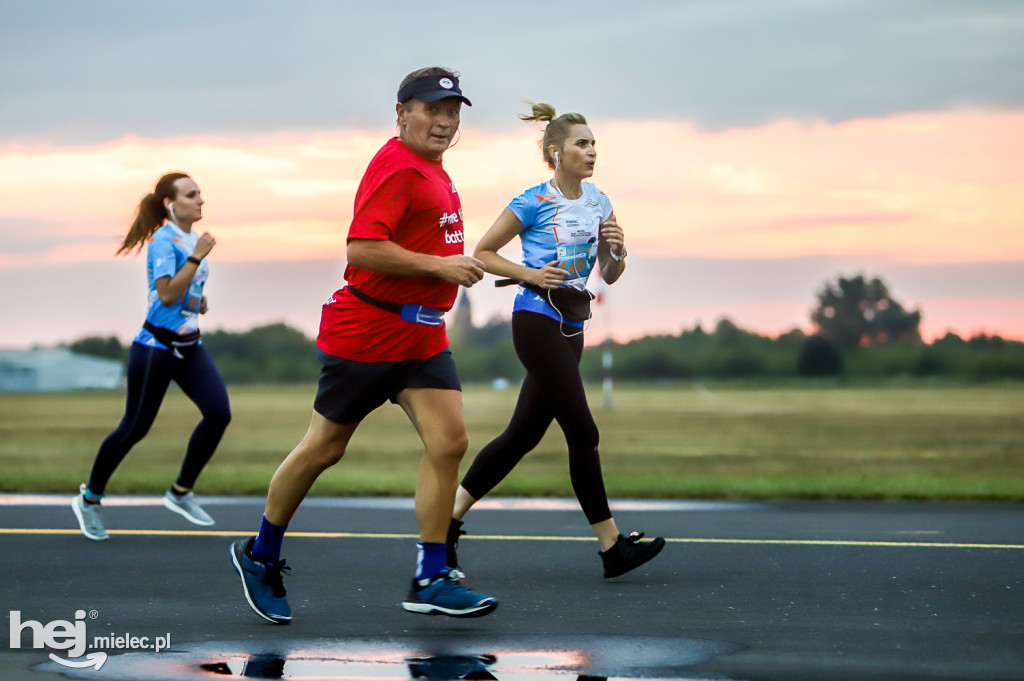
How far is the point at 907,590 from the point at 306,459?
2.65 meters

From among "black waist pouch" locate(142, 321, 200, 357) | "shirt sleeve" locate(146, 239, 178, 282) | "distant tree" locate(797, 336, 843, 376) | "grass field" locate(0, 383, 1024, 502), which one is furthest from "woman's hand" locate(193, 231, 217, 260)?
"distant tree" locate(797, 336, 843, 376)

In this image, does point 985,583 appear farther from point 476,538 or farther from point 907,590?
point 476,538

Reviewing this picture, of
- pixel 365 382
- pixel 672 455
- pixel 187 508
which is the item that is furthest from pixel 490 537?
pixel 672 455

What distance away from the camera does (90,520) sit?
7184 millimetres

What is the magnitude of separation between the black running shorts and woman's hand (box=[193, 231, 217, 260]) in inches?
83.5

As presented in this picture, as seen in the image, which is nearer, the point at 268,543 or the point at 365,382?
the point at 365,382

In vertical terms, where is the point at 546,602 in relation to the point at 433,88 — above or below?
below

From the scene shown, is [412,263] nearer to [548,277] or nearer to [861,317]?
[548,277]

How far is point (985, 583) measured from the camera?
18.8 ft

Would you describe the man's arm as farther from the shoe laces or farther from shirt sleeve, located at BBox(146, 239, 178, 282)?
shirt sleeve, located at BBox(146, 239, 178, 282)

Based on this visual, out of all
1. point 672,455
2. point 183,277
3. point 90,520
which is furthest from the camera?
point 672,455

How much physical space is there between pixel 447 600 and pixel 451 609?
0.04m

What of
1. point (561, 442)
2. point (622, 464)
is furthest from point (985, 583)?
point (561, 442)

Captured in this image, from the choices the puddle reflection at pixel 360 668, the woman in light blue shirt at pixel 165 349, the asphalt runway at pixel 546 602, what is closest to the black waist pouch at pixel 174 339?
the woman in light blue shirt at pixel 165 349
